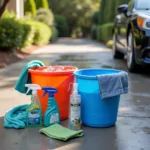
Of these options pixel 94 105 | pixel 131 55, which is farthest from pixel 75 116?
pixel 131 55

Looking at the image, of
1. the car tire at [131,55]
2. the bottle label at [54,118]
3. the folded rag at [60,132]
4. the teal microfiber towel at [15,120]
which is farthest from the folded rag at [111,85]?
the car tire at [131,55]

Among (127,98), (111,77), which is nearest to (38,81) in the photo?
(111,77)

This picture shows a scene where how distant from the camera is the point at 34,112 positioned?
3.84 m

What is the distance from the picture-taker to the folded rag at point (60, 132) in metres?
3.46

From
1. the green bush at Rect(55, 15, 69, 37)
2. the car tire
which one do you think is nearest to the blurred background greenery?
the green bush at Rect(55, 15, 69, 37)

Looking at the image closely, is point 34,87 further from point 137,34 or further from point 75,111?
point 137,34

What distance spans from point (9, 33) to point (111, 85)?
24.0 feet

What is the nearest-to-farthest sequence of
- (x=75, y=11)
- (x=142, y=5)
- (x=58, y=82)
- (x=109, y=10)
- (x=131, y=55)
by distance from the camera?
1. (x=58, y=82)
2. (x=131, y=55)
3. (x=142, y=5)
4. (x=109, y=10)
5. (x=75, y=11)

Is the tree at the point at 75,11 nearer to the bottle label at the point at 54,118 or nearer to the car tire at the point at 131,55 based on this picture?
the car tire at the point at 131,55

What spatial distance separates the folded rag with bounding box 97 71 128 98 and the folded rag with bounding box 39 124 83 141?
486mm

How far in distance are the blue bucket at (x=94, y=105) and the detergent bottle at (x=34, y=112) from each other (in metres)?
0.48

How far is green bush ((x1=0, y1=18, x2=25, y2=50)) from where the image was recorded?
33.9ft

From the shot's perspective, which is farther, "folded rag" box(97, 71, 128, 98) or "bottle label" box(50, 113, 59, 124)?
"bottle label" box(50, 113, 59, 124)

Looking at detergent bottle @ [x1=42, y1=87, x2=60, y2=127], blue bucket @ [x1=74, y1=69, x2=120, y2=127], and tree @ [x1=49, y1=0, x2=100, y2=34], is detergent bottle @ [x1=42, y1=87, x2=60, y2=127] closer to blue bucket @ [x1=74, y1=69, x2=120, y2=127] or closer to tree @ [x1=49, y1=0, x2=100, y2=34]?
blue bucket @ [x1=74, y1=69, x2=120, y2=127]
